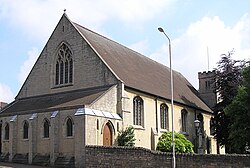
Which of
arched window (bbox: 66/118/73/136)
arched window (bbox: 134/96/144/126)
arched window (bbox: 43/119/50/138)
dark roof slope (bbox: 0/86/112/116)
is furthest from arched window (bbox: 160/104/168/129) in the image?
arched window (bbox: 43/119/50/138)

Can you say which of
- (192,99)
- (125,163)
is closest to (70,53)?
(125,163)

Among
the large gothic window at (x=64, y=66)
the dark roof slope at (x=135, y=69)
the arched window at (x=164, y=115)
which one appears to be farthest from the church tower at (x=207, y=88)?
the large gothic window at (x=64, y=66)

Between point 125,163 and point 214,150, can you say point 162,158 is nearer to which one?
point 125,163

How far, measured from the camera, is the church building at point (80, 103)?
31281mm

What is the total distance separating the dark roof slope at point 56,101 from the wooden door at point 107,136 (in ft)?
9.25

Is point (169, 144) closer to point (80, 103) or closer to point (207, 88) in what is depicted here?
point (80, 103)

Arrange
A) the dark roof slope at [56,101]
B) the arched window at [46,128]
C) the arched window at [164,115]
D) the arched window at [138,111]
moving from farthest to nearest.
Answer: the arched window at [164,115] → the arched window at [138,111] → the arched window at [46,128] → the dark roof slope at [56,101]

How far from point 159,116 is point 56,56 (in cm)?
1298

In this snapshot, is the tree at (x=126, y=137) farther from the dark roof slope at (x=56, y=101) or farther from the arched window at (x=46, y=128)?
the arched window at (x=46, y=128)

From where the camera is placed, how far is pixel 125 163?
25219 mm

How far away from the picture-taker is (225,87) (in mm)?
45875

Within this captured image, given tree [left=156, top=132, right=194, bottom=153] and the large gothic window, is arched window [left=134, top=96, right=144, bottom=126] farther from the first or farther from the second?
the large gothic window

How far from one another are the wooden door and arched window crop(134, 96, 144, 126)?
4591 millimetres

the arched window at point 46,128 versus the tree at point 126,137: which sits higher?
the arched window at point 46,128
